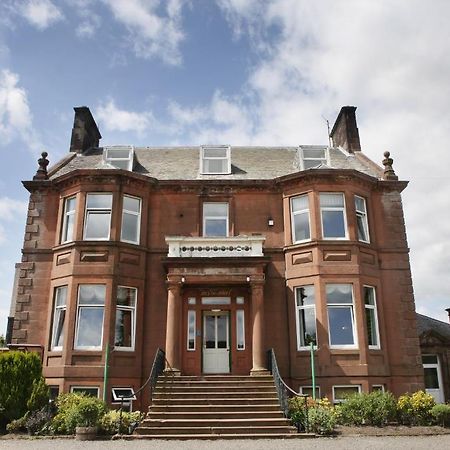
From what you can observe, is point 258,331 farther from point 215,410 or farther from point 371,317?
point 371,317

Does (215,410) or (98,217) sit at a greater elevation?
(98,217)

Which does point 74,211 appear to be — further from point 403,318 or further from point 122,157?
point 403,318

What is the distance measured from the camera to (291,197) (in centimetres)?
1831

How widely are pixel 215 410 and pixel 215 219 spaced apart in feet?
24.9

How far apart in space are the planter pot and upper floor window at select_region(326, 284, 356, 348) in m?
8.11

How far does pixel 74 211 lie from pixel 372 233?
1125 cm

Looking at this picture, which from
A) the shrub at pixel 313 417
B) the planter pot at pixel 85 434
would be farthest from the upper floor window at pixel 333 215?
the planter pot at pixel 85 434

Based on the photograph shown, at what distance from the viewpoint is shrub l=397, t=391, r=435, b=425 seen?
14.0 m

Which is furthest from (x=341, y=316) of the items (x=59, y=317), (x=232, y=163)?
(x=59, y=317)

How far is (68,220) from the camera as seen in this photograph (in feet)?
59.0

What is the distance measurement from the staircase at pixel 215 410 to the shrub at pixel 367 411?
2.10 metres

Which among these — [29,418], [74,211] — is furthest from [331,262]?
[29,418]

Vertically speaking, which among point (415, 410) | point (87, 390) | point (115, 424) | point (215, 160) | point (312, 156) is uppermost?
point (312, 156)

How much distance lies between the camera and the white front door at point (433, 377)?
21.2 meters
